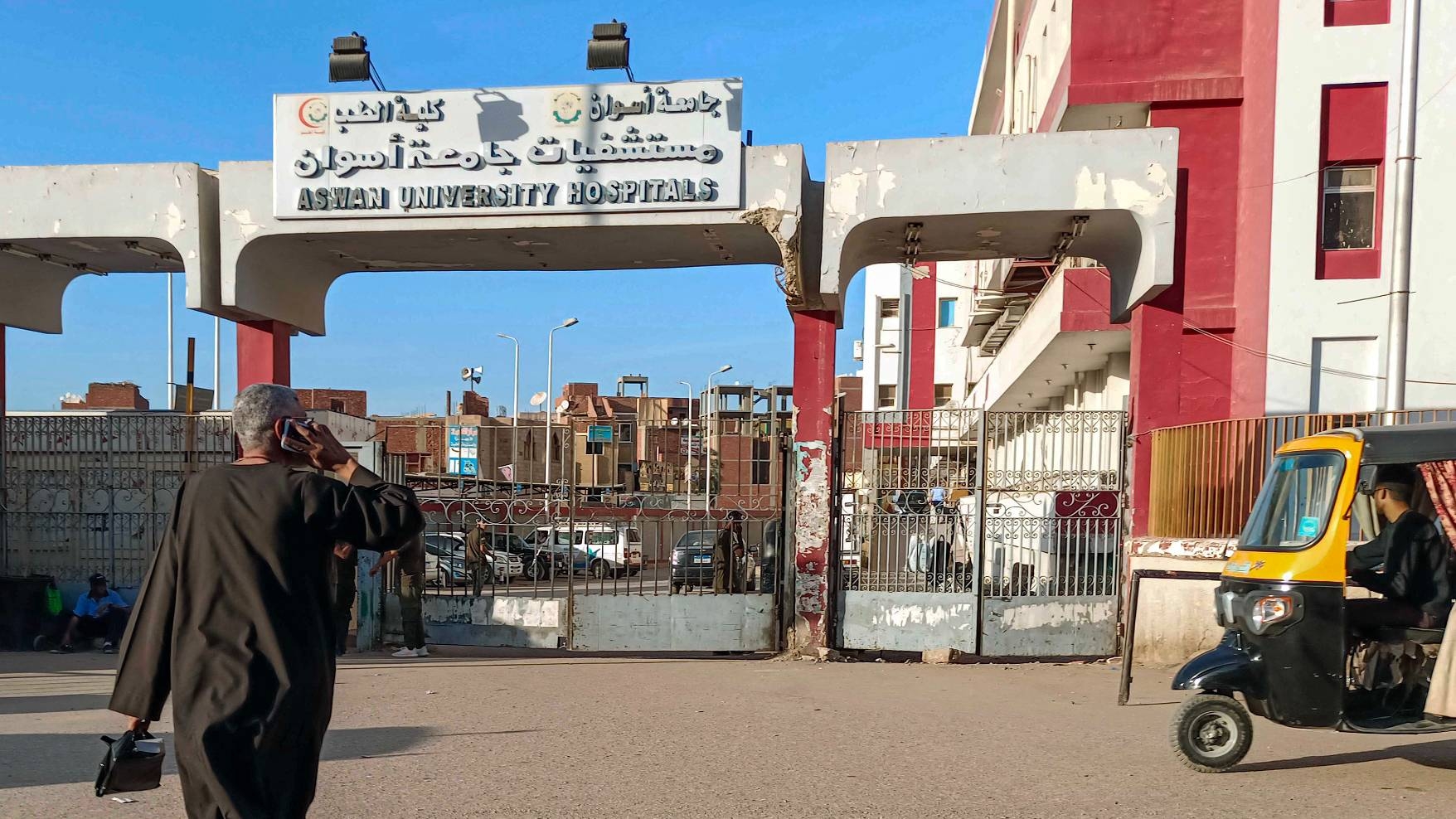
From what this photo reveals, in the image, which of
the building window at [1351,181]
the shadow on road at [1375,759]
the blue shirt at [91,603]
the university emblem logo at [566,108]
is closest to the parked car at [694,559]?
the university emblem logo at [566,108]

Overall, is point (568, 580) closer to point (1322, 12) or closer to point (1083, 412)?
point (1083, 412)

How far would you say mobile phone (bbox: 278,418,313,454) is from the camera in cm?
358

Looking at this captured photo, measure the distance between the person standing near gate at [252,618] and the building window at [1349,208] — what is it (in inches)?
552

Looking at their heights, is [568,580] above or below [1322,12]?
below

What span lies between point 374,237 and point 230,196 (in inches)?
59.5

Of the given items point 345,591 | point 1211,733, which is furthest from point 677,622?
point 1211,733

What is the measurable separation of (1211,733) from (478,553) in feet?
25.2

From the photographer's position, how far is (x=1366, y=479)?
6711 millimetres

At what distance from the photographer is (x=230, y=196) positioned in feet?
38.9

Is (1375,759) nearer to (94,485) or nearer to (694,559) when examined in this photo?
(694,559)

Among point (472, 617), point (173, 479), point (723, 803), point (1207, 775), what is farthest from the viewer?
point (173, 479)

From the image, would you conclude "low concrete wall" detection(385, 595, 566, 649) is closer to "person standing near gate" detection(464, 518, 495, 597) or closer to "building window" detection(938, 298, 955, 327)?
"person standing near gate" detection(464, 518, 495, 597)

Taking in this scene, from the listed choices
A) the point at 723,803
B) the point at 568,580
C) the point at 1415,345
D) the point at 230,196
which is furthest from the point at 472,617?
the point at 1415,345

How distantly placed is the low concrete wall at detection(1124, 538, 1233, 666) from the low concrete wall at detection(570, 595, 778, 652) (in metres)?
3.76
